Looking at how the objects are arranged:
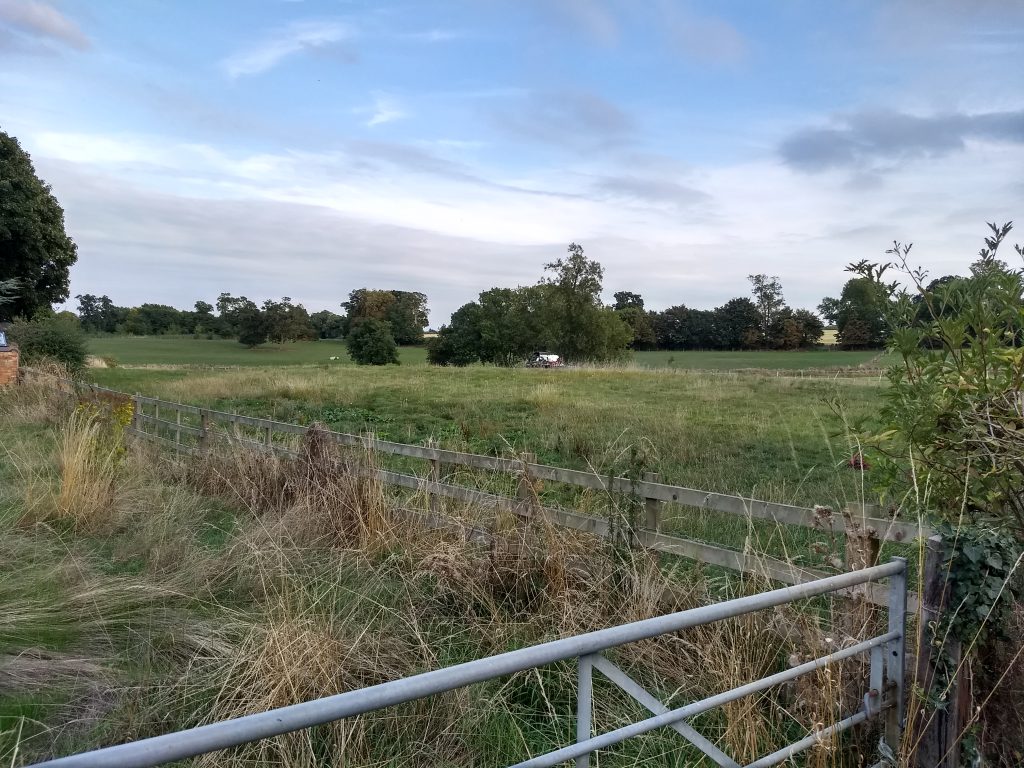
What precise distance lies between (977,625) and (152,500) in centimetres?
708

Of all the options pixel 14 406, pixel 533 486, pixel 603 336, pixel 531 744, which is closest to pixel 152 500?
pixel 533 486

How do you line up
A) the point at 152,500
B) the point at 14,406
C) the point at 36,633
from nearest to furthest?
the point at 36,633 → the point at 152,500 → the point at 14,406

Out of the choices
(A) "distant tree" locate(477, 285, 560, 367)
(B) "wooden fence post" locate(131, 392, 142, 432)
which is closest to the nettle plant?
(B) "wooden fence post" locate(131, 392, 142, 432)

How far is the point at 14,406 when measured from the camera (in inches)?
635

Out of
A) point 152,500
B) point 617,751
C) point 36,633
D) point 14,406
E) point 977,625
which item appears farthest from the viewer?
point 14,406

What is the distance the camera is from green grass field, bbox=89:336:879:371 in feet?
197

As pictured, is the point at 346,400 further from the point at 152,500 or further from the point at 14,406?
the point at 152,500

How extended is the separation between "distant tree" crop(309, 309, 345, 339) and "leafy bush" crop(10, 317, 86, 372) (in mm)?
81247

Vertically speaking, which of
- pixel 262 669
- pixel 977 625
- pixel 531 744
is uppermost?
pixel 977 625

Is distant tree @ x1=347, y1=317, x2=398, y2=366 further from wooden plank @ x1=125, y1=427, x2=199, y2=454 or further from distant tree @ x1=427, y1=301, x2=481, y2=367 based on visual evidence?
wooden plank @ x1=125, y1=427, x2=199, y2=454

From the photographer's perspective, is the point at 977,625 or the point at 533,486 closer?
the point at 977,625

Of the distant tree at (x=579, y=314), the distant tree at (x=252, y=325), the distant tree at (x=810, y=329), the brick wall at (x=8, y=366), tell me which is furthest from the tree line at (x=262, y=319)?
the brick wall at (x=8, y=366)

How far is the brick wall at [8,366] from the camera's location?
Result: 2122cm

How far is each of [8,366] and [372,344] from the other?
2449 inches
